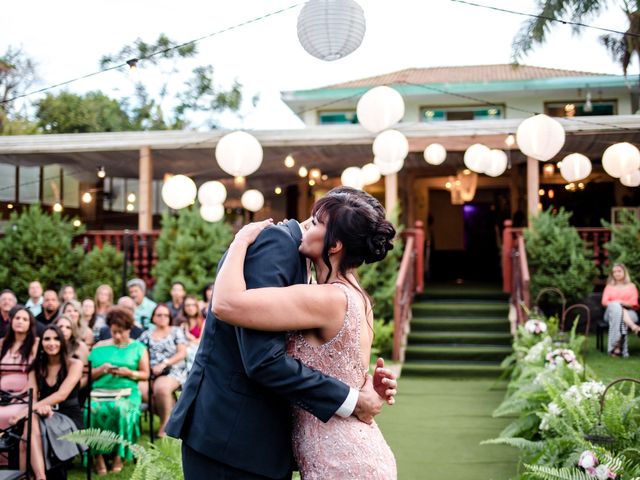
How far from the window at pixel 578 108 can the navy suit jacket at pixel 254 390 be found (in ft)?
64.3

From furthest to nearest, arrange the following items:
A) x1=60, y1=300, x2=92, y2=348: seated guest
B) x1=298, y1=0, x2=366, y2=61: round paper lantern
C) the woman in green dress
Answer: x1=60, y1=300, x2=92, y2=348: seated guest, x1=298, y1=0, x2=366, y2=61: round paper lantern, the woman in green dress

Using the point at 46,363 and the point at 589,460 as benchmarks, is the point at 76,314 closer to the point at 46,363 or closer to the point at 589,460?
the point at 46,363

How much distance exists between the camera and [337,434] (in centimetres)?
217

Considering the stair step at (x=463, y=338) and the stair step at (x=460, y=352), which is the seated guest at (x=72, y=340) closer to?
the stair step at (x=460, y=352)

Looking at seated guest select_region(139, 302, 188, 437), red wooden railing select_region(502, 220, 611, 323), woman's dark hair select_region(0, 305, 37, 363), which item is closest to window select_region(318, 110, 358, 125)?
red wooden railing select_region(502, 220, 611, 323)

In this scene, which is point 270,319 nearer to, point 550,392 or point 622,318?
point 550,392

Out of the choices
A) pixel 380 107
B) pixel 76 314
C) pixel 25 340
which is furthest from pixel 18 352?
pixel 380 107

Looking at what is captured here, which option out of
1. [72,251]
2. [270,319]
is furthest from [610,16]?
[270,319]

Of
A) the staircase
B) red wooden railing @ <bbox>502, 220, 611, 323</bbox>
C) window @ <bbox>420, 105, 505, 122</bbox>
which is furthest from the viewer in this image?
window @ <bbox>420, 105, 505, 122</bbox>

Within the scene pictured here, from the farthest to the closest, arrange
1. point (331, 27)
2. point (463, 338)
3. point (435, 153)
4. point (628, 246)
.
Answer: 1. point (435, 153)
2. point (628, 246)
3. point (463, 338)
4. point (331, 27)

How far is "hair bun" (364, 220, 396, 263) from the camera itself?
7.27 ft

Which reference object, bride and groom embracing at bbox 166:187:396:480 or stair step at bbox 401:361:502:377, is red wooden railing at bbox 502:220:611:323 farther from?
bride and groom embracing at bbox 166:187:396:480

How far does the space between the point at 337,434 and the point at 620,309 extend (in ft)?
31.3

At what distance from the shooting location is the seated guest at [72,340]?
593 centimetres
